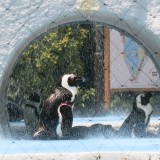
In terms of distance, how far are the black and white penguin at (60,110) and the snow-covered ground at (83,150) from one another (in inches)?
26.4

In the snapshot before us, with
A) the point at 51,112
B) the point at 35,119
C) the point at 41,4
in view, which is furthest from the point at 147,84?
the point at 41,4

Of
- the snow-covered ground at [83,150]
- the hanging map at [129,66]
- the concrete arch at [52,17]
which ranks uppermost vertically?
the concrete arch at [52,17]

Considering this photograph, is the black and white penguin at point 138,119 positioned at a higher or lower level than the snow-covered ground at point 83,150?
lower

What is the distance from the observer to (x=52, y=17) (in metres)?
2.67

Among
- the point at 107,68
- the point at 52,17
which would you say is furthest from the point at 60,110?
the point at 107,68

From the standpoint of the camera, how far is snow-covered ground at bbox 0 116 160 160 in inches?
88.2

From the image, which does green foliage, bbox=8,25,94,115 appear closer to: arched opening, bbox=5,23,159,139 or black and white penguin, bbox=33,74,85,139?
arched opening, bbox=5,23,159,139

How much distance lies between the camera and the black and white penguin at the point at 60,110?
10.3 feet

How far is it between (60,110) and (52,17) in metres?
0.65

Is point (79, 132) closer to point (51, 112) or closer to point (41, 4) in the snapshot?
point (51, 112)

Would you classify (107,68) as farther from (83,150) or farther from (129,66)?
(83,150)

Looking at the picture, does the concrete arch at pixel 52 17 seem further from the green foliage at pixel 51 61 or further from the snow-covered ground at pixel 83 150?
Result: the green foliage at pixel 51 61

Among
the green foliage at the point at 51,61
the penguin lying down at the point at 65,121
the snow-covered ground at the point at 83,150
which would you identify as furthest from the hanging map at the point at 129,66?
the snow-covered ground at the point at 83,150

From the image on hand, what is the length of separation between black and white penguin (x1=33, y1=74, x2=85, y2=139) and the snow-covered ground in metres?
0.67
